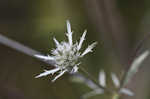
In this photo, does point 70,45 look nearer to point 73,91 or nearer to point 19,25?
point 73,91

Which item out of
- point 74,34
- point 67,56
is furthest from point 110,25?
point 67,56

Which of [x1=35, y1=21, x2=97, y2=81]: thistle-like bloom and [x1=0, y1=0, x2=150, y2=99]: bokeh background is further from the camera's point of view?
[x1=0, y1=0, x2=150, y2=99]: bokeh background

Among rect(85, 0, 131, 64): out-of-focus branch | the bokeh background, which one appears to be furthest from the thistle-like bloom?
rect(85, 0, 131, 64): out-of-focus branch

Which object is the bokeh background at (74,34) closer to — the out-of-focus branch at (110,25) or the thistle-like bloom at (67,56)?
the out-of-focus branch at (110,25)

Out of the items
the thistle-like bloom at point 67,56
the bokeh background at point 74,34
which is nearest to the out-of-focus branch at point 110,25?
the bokeh background at point 74,34

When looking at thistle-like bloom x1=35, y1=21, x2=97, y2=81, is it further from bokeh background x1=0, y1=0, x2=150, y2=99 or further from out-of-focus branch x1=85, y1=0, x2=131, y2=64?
out-of-focus branch x1=85, y1=0, x2=131, y2=64

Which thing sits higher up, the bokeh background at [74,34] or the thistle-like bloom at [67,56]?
the bokeh background at [74,34]

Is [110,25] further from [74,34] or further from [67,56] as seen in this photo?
[67,56]

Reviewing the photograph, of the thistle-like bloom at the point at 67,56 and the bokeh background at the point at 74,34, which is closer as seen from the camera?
the thistle-like bloom at the point at 67,56
